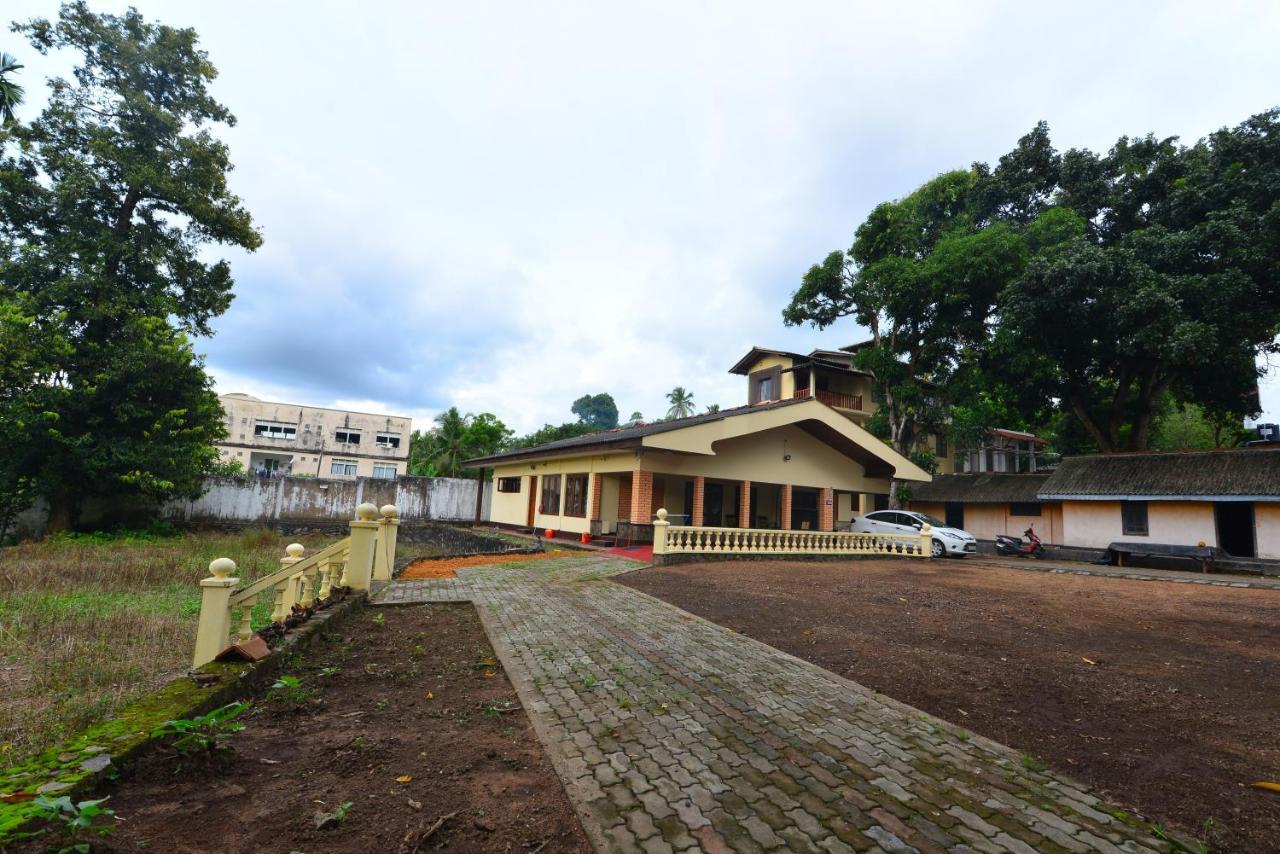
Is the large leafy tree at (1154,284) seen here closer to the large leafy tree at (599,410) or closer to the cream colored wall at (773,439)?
the cream colored wall at (773,439)

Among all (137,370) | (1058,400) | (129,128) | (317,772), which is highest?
(129,128)

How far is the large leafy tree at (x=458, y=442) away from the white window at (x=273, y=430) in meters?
10.3

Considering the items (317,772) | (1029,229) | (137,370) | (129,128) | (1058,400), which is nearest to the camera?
(317,772)

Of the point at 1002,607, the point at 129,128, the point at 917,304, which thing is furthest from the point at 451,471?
the point at 1002,607

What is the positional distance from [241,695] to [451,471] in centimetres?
3407

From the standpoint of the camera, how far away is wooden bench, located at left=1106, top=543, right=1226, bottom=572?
1617cm

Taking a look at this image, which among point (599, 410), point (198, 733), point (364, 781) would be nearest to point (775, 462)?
point (364, 781)

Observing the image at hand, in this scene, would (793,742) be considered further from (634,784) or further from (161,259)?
(161,259)

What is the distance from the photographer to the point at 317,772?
2871mm

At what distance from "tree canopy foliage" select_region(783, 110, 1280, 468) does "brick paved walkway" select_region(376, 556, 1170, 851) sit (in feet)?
66.1

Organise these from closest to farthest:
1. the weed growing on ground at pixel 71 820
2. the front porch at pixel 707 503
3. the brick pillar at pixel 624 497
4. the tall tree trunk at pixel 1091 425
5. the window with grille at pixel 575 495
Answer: the weed growing on ground at pixel 71 820 < the front porch at pixel 707 503 < the brick pillar at pixel 624 497 < the window with grille at pixel 575 495 < the tall tree trunk at pixel 1091 425

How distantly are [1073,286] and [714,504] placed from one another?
14.8 metres

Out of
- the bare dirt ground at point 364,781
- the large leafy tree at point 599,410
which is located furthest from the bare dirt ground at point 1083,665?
the large leafy tree at point 599,410

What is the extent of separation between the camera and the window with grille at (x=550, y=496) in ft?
61.6
